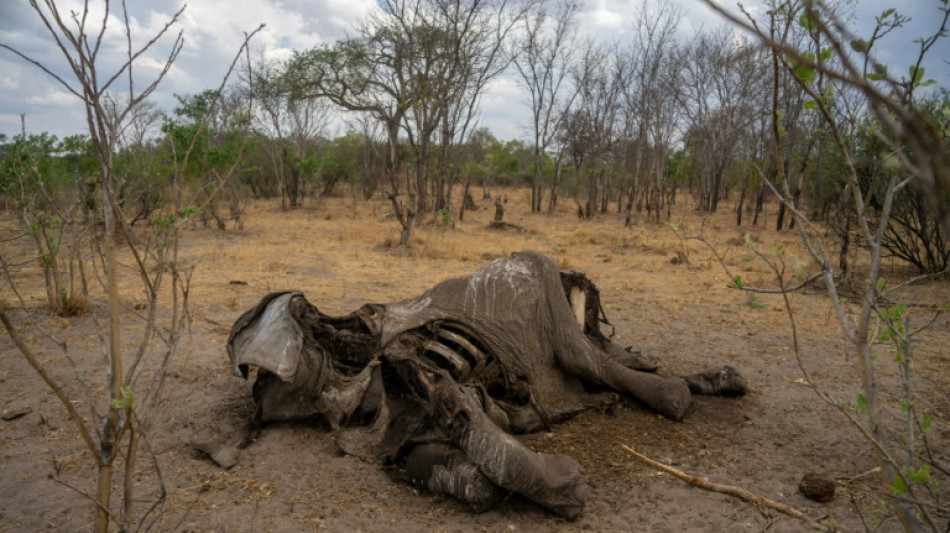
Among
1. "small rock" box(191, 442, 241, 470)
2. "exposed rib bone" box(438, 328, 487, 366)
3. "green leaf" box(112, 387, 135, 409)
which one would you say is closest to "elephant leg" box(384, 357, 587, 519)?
"exposed rib bone" box(438, 328, 487, 366)

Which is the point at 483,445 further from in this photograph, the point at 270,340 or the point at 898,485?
the point at 898,485

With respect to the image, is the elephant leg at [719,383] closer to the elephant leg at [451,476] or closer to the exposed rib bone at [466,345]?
the exposed rib bone at [466,345]

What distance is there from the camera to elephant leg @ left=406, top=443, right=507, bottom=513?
313 cm

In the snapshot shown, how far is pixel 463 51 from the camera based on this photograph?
20.3 meters

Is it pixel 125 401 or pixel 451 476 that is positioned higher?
pixel 125 401

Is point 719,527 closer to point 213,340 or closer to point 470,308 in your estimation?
point 470,308

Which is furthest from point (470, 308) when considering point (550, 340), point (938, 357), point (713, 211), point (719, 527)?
point (713, 211)

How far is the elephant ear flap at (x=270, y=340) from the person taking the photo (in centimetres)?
362

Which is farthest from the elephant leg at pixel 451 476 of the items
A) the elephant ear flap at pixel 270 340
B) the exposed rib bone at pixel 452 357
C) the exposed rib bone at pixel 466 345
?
the elephant ear flap at pixel 270 340

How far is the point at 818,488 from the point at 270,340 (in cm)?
339

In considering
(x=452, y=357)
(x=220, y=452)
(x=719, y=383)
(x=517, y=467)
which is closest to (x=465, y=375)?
(x=452, y=357)

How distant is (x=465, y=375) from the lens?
152 inches

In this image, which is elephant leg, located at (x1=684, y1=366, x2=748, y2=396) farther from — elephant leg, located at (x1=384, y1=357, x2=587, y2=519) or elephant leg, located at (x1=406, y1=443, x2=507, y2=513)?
elephant leg, located at (x1=406, y1=443, x2=507, y2=513)

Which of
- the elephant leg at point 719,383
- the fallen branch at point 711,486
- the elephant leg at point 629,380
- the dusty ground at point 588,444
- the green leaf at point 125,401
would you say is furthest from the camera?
the elephant leg at point 719,383
